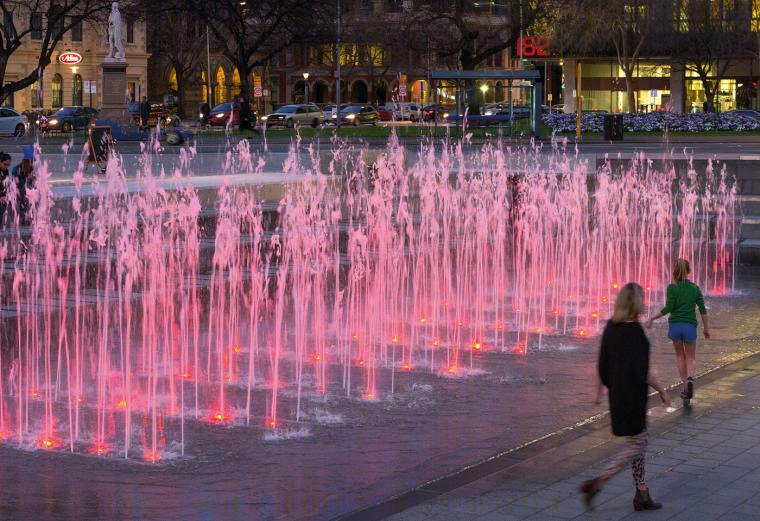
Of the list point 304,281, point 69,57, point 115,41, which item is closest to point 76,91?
point 69,57

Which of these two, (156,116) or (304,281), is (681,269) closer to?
(304,281)

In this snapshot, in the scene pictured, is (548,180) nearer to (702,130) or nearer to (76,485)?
(76,485)

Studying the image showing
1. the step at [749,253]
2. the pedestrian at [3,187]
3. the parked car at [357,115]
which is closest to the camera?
the pedestrian at [3,187]

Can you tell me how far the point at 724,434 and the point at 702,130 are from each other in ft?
147

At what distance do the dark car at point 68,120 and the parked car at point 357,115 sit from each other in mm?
11519

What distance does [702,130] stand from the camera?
173ft

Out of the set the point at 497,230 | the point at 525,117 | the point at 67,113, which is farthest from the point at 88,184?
the point at 67,113

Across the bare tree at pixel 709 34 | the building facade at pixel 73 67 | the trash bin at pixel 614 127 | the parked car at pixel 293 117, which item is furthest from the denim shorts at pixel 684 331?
the building facade at pixel 73 67

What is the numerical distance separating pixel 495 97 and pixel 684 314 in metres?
43.3

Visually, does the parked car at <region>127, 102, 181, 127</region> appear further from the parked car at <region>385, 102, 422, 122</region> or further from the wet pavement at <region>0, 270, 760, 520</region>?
the wet pavement at <region>0, 270, 760, 520</region>

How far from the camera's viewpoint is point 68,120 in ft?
199

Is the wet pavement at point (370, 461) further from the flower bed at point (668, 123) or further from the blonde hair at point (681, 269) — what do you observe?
the flower bed at point (668, 123)

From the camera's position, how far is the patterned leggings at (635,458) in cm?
→ 745

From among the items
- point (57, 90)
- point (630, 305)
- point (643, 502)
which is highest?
point (57, 90)
